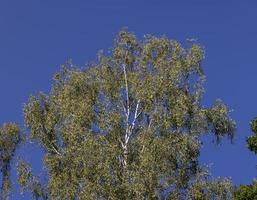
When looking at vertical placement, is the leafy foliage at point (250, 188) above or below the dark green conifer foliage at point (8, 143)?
below

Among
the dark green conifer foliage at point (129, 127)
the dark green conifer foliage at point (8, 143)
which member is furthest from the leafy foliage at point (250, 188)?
the dark green conifer foliage at point (8, 143)

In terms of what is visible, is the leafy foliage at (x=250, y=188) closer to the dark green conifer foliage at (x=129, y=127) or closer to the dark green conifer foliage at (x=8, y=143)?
the dark green conifer foliage at (x=129, y=127)

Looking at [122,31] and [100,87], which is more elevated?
[122,31]

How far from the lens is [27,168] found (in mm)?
46281

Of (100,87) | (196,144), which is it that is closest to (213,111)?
(196,144)

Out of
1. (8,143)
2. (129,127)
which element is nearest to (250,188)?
(129,127)

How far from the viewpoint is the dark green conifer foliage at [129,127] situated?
4119 centimetres

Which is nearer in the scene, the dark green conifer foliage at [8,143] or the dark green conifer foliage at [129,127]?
the dark green conifer foliage at [129,127]

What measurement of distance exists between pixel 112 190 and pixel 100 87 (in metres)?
8.79

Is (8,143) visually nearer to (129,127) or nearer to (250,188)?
(129,127)

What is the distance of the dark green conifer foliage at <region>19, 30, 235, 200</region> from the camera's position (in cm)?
4119

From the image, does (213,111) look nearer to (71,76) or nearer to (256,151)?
(71,76)

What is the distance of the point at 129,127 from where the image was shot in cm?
4534

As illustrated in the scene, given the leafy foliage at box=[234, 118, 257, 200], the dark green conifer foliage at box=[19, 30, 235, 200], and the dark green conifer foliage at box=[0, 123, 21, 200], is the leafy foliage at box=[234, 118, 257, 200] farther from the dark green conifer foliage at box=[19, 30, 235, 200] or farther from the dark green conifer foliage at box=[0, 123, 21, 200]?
Answer: the dark green conifer foliage at box=[0, 123, 21, 200]
